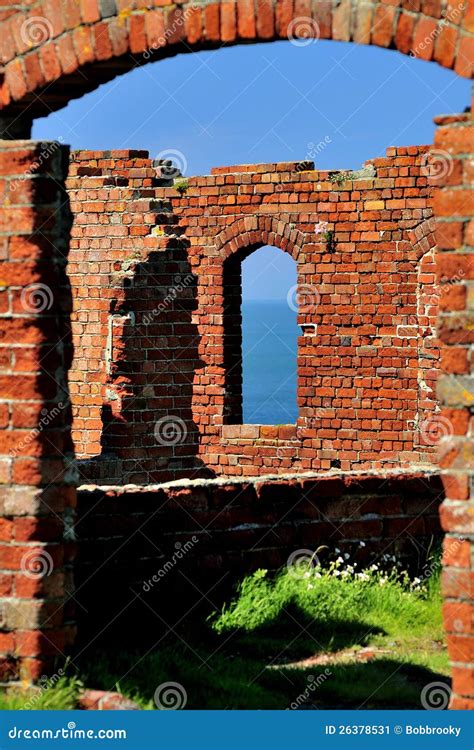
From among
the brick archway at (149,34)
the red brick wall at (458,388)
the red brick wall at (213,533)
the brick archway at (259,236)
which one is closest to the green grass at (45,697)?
the red brick wall at (213,533)

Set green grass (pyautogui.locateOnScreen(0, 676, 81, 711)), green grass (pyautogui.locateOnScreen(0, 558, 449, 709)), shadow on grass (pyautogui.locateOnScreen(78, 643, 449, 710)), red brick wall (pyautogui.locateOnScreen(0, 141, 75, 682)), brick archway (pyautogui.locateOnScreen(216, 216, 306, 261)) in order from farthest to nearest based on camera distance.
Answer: brick archway (pyautogui.locateOnScreen(216, 216, 306, 261)) → green grass (pyautogui.locateOnScreen(0, 558, 449, 709)) → shadow on grass (pyautogui.locateOnScreen(78, 643, 449, 710)) → red brick wall (pyautogui.locateOnScreen(0, 141, 75, 682)) → green grass (pyautogui.locateOnScreen(0, 676, 81, 711))

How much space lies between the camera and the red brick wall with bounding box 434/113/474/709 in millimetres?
5055

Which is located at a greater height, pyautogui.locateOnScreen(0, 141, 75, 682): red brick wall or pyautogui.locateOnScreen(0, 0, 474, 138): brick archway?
pyautogui.locateOnScreen(0, 0, 474, 138): brick archway

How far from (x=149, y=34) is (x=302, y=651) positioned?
327 centimetres

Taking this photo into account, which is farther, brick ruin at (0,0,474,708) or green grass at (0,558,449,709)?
green grass at (0,558,449,709)

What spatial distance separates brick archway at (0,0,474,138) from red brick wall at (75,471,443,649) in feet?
7.39

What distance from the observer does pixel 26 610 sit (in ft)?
18.9

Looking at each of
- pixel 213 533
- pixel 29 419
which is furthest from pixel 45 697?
pixel 213 533

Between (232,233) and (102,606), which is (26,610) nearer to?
(102,606)

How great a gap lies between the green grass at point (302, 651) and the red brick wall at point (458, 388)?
1.08 metres

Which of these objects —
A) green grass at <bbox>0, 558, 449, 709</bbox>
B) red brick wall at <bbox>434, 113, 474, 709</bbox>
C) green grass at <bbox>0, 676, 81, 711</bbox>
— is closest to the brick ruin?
red brick wall at <bbox>434, 113, 474, 709</bbox>

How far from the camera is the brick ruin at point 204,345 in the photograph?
514 centimetres

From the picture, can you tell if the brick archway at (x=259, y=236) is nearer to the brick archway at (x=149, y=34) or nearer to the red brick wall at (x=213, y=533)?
the red brick wall at (x=213, y=533)

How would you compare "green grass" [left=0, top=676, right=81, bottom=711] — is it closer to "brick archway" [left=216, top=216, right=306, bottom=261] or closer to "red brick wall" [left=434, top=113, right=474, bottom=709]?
"red brick wall" [left=434, top=113, right=474, bottom=709]
